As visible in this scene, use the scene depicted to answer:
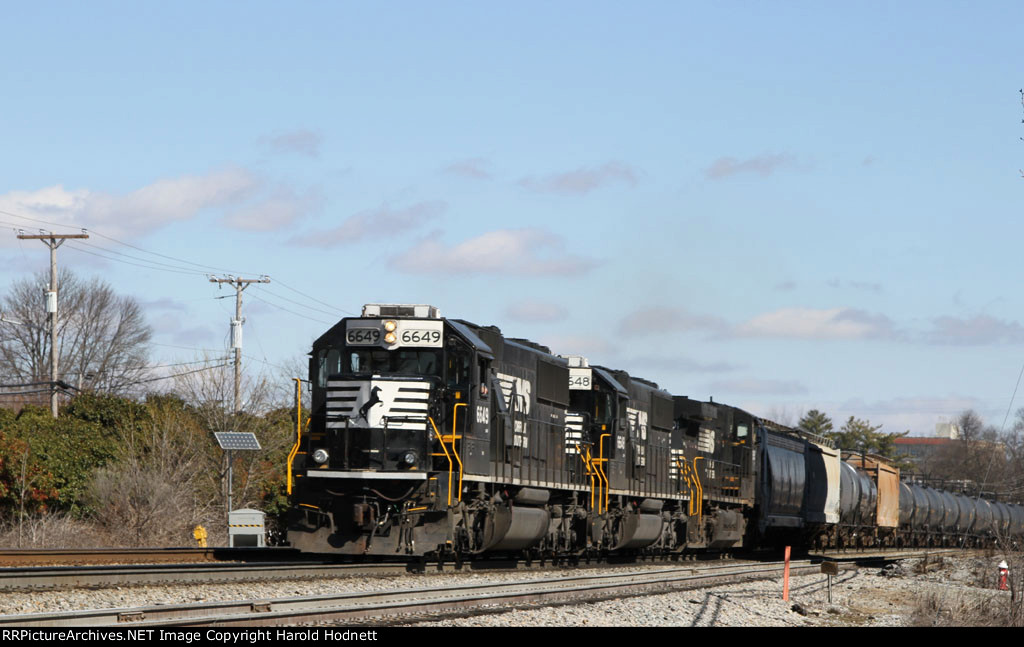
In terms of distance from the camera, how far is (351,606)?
11.5 meters

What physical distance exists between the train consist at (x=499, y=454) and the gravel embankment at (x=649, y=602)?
108 cm

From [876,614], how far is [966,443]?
125 m

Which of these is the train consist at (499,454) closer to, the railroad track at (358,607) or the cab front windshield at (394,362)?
the cab front windshield at (394,362)

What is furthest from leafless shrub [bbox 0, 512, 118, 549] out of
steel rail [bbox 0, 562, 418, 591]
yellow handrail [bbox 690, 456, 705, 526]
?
yellow handrail [bbox 690, 456, 705, 526]

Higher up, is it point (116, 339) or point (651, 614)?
point (116, 339)

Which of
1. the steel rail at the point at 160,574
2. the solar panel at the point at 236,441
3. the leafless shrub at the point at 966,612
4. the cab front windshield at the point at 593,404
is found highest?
the cab front windshield at the point at 593,404

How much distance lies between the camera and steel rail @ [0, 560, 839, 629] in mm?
9578

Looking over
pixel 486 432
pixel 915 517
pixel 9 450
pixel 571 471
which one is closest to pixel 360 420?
pixel 486 432

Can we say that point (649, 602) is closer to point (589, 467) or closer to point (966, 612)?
point (966, 612)

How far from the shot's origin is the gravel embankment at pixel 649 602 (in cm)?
1158

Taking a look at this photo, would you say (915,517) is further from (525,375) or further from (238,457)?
(525,375)

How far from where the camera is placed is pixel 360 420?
54.7ft

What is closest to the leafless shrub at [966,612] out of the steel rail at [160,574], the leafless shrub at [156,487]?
the steel rail at [160,574]

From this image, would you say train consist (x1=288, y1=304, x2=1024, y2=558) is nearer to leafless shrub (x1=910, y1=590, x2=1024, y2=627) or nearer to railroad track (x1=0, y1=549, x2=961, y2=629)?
railroad track (x1=0, y1=549, x2=961, y2=629)
